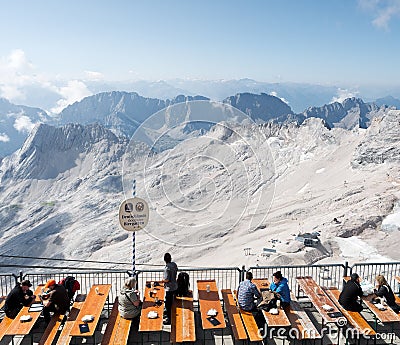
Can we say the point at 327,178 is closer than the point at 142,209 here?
No

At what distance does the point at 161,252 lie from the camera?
49.5 m

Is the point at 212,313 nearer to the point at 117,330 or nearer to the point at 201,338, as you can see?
the point at 201,338

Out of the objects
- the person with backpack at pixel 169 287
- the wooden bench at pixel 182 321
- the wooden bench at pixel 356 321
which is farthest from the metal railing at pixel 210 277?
the wooden bench at pixel 356 321

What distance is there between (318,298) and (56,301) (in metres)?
5.82

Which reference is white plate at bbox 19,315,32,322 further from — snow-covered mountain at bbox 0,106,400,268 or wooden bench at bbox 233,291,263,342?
snow-covered mountain at bbox 0,106,400,268

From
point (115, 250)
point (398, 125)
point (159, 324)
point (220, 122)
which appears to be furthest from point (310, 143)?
point (159, 324)

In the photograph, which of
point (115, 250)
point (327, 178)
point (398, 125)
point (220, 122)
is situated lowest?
point (115, 250)

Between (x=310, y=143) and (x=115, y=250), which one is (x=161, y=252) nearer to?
(x=115, y=250)

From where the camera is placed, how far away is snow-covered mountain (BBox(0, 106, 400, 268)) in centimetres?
3266

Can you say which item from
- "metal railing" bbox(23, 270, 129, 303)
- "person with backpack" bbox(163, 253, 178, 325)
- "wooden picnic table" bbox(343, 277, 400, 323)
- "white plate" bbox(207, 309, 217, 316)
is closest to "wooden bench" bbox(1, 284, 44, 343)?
"metal railing" bbox(23, 270, 129, 303)

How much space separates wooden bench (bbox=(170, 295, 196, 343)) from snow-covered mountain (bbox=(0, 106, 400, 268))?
553 cm

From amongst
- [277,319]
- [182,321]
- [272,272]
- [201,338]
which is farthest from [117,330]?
[272,272]

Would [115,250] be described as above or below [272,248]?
below

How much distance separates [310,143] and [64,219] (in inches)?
2197
